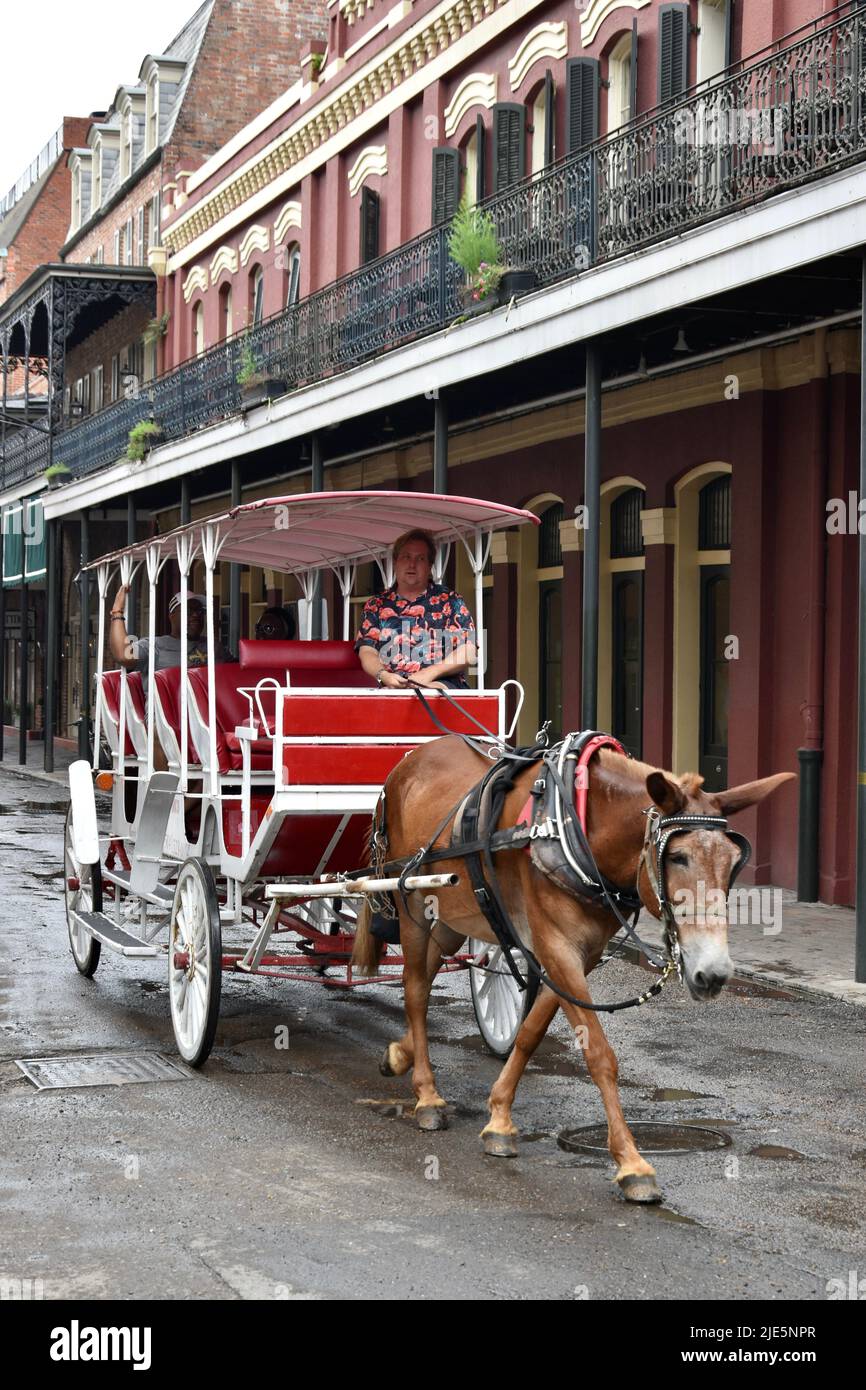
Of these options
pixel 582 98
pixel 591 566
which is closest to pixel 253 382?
pixel 582 98

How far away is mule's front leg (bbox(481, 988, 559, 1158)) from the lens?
239 inches

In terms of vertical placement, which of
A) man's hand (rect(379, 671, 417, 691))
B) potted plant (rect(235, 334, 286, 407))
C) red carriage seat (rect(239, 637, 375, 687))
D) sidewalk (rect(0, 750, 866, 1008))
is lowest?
sidewalk (rect(0, 750, 866, 1008))

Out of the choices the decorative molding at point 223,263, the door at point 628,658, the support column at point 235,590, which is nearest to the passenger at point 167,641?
the support column at point 235,590

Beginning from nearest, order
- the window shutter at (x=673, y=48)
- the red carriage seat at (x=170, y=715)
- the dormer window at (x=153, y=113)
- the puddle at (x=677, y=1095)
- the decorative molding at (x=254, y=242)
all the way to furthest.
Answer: the puddle at (x=677, y=1095), the red carriage seat at (x=170, y=715), the window shutter at (x=673, y=48), the decorative molding at (x=254, y=242), the dormer window at (x=153, y=113)

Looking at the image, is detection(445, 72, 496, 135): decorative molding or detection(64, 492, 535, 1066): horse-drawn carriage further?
detection(445, 72, 496, 135): decorative molding

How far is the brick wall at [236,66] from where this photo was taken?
3231 centimetres

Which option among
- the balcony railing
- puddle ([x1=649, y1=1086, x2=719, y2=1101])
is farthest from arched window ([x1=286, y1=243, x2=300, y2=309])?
puddle ([x1=649, y1=1086, x2=719, y2=1101])

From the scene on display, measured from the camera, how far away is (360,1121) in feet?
21.7

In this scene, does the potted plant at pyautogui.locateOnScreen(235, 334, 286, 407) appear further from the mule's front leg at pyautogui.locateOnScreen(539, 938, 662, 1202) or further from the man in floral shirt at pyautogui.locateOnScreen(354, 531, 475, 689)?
the mule's front leg at pyautogui.locateOnScreen(539, 938, 662, 1202)

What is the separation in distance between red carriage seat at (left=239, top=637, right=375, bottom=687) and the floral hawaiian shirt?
0.61 metres

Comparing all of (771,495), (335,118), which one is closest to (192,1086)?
(771,495)

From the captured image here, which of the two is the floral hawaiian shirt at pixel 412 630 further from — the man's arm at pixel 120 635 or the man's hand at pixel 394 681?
the man's arm at pixel 120 635

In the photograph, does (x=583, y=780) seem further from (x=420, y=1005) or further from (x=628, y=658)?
(x=628, y=658)

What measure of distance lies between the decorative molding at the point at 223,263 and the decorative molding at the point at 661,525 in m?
13.7
